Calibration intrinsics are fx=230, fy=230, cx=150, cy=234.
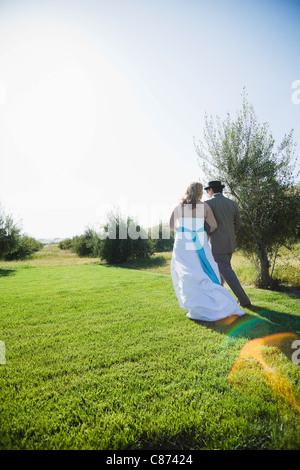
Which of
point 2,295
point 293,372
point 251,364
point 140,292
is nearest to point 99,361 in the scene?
point 251,364

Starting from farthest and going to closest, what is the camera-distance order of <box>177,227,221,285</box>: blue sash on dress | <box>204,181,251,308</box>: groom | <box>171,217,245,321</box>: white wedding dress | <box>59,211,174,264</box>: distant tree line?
<box>59,211,174,264</box>: distant tree line → <box>204,181,251,308</box>: groom → <box>177,227,221,285</box>: blue sash on dress → <box>171,217,245,321</box>: white wedding dress

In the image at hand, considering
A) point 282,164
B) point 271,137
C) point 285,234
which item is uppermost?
point 271,137

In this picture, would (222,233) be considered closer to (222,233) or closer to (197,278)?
(222,233)

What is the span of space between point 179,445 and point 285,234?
24.5ft

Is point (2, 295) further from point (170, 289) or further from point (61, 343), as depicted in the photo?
point (170, 289)

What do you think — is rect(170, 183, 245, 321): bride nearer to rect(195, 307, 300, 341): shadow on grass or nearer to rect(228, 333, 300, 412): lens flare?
rect(195, 307, 300, 341): shadow on grass

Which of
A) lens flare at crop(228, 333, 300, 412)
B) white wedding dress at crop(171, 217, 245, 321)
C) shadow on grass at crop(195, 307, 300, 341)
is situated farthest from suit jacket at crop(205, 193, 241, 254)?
lens flare at crop(228, 333, 300, 412)

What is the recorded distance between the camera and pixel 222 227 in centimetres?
560

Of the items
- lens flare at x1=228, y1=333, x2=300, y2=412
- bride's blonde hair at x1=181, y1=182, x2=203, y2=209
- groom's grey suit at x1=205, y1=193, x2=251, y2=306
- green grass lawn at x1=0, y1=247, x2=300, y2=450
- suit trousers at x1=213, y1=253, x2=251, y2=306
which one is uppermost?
bride's blonde hair at x1=181, y1=182, x2=203, y2=209

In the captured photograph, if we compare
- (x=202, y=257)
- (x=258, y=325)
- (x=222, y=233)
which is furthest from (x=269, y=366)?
(x=222, y=233)

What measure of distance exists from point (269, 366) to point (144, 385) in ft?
5.20

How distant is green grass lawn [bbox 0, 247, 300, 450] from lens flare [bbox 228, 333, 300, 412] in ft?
0.09

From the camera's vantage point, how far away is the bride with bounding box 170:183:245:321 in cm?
461

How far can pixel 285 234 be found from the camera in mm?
7758
